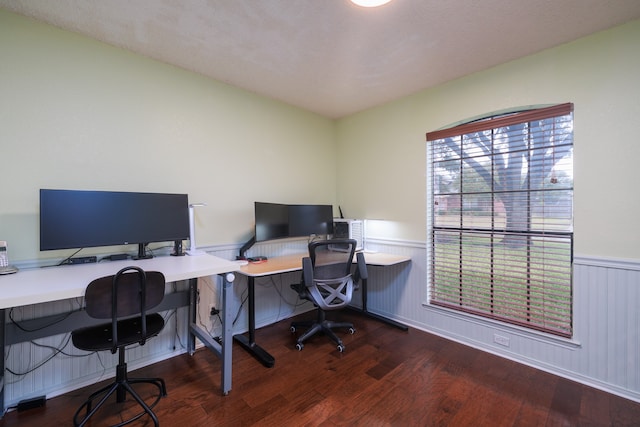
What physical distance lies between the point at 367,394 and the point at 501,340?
1.40 metres

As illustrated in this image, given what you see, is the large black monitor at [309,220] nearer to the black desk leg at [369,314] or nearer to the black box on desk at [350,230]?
the black box on desk at [350,230]

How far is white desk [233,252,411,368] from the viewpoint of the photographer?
238cm

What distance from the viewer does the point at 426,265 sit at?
296 cm

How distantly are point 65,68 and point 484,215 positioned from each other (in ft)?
12.0

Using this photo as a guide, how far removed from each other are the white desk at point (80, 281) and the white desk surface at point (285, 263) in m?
0.30

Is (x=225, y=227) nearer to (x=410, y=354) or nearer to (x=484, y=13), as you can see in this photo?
(x=410, y=354)

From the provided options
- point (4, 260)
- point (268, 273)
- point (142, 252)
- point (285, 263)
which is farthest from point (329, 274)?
point (4, 260)

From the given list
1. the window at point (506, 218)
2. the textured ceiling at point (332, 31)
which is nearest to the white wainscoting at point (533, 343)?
the window at point (506, 218)

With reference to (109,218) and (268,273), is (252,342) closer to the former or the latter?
(268,273)

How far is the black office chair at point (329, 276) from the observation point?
A: 2.49 m

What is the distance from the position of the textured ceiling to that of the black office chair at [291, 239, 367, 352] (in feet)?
5.28

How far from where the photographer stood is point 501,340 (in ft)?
8.11

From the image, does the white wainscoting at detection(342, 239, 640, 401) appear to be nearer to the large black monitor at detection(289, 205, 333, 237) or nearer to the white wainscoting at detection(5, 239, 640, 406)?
the white wainscoting at detection(5, 239, 640, 406)

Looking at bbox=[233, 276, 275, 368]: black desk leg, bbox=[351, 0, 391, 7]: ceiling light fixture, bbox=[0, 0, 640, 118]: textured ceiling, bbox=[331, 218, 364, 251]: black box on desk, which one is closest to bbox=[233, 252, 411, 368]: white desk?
bbox=[233, 276, 275, 368]: black desk leg
